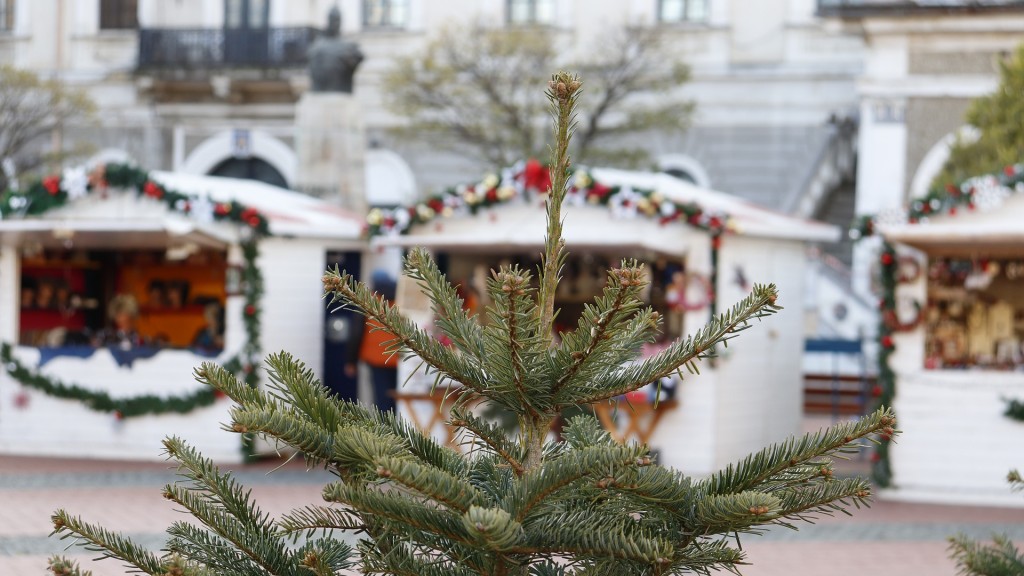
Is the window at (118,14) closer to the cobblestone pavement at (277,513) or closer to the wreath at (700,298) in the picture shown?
the cobblestone pavement at (277,513)

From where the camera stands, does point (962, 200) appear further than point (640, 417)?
No

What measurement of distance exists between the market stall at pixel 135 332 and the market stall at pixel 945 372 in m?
5.12

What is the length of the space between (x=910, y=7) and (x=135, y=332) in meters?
12.7

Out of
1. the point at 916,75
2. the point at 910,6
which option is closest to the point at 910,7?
the point at 910,6

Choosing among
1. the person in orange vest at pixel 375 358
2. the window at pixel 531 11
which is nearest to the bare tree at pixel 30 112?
the window at pixel 531 11

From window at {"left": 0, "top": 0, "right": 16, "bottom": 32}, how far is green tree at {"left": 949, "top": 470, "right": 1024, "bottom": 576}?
31.1 metres

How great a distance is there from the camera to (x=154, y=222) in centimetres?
1384

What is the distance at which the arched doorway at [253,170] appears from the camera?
31234mm

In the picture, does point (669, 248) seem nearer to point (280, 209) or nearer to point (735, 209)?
point (735, 209)

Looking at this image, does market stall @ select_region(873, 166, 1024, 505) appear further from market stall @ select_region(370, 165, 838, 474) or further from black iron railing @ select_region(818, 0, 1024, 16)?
black iron railing @ select_region(818, 0, 1024, 16)

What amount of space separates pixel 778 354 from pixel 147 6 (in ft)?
65.7

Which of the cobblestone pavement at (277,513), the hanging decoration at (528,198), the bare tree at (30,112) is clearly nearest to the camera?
the cobblestone pavement at (277,513)

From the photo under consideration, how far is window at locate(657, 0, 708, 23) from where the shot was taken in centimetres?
2886

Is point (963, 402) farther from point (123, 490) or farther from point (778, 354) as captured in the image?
point (123, 490)
